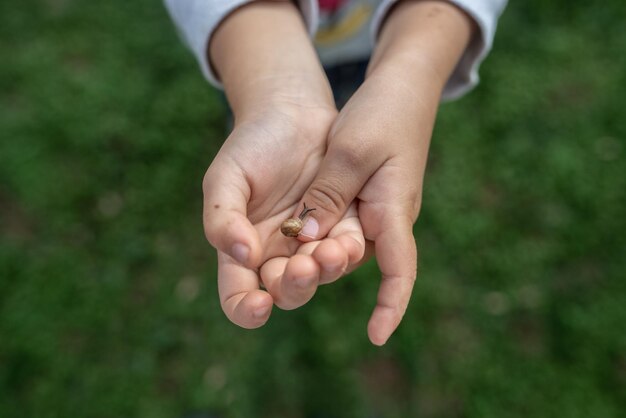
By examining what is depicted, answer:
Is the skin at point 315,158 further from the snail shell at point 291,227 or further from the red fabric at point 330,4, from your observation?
the red fabric at point 330,4

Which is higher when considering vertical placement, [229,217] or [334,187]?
[229,217]

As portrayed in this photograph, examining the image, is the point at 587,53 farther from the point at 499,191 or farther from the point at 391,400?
the point at 391,400

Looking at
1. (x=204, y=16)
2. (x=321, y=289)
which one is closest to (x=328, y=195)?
(x=204, y=16)

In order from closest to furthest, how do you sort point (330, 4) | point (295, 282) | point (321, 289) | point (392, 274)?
point (295, 282) < point (392, 274) < point (330, 4) < point (321, 289)

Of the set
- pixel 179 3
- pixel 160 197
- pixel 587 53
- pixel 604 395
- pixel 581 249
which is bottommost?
pixel 604 395

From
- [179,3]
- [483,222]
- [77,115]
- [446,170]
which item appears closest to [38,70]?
[77,115]

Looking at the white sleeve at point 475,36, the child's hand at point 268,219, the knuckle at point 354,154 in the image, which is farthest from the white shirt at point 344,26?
the knuckle at point 354,154

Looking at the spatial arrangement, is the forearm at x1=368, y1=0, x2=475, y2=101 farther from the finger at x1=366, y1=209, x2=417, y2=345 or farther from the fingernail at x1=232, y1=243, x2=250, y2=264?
the fingernail at x1=232, y1=243, x2=250, y2=264

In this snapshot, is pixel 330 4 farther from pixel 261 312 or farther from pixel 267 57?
pixel 261 312
